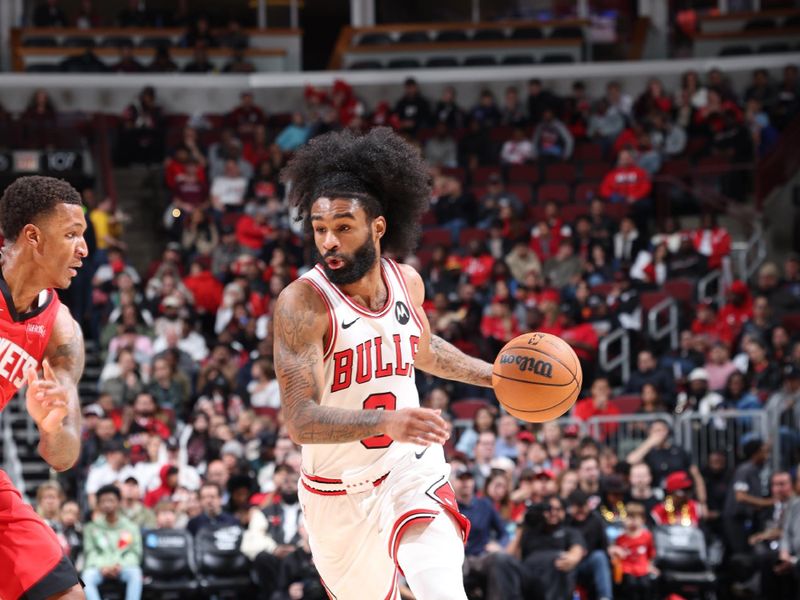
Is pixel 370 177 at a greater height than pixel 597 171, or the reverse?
pixel 370 177

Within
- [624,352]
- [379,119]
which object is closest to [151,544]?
[624,352]

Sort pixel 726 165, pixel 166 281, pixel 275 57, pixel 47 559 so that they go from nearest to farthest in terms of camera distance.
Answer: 1. pixel 47 559
2. pixel 166 281
3. pixel 726 165
4. pixel 275 57

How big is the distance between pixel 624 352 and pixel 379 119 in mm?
7033

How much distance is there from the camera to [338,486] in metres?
6.11

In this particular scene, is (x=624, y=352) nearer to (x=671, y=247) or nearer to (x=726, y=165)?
(x=671, y=247)

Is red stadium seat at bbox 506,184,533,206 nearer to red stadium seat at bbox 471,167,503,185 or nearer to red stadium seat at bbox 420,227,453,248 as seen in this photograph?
red stadium seat at bbox 471,167,503,185

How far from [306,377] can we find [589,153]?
49.8 ft

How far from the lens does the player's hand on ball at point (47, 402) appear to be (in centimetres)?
522

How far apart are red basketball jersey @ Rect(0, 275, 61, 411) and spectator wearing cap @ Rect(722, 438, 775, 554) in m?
8.71

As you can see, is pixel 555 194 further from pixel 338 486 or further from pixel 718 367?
pixel 338 486

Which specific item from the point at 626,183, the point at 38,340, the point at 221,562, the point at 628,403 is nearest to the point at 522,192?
the point at 626,183

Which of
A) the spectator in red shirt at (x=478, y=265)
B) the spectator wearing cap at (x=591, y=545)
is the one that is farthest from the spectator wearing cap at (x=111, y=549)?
the spectator in red shirt at (x=478, y=265)

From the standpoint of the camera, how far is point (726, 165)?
1922 centimetres

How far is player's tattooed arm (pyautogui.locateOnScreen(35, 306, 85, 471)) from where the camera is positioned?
5.27 metres
